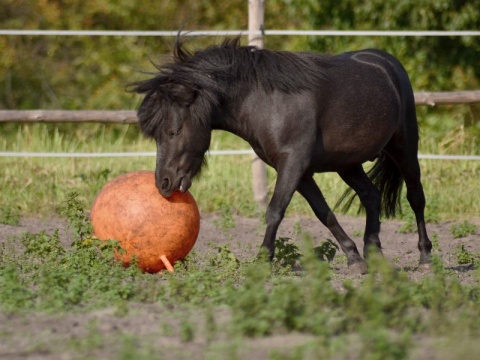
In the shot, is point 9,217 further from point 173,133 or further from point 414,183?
point 414,183

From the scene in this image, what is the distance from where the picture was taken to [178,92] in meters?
5.88

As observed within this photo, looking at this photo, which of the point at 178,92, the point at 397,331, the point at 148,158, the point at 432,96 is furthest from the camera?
the point at 148,158

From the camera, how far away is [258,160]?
918 centimetres

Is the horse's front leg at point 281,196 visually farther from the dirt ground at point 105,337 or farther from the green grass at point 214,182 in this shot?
the green grass at point 214,182

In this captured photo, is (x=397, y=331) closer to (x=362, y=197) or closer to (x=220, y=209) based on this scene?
(x=362, y=197)

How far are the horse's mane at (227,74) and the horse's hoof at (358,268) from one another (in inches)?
50.3

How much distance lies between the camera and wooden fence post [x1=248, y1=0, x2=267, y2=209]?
9.16 meters

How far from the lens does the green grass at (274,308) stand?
388 cm

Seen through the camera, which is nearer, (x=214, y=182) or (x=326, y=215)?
(x=326, y=215)

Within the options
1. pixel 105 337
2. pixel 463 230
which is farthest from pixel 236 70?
pixel 463 230

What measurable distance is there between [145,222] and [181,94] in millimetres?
845

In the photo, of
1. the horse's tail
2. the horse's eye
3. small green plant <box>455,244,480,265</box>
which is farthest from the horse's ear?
small green plant <box>455,244,480,265</box>

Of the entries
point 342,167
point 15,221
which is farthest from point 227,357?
point 15,221

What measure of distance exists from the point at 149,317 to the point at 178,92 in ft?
5.90
